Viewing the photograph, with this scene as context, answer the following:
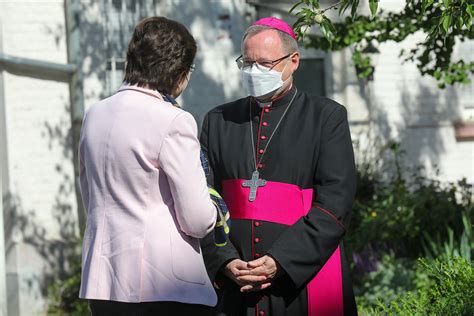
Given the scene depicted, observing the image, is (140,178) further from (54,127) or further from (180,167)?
(54,127)

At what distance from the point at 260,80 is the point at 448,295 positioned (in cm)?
163

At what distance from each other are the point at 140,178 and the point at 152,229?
0.60ft

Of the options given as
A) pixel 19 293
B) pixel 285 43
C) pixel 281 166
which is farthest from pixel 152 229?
pixel 19 293

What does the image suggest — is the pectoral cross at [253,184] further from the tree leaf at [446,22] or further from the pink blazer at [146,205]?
the tree leaf at [446,22]

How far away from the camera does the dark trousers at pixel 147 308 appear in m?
3.50

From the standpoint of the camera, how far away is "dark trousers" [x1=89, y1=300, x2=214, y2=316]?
3504 millimetres

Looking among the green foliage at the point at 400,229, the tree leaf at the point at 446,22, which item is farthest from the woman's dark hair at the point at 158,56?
the green foliage at the point at 400,229

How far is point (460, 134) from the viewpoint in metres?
10.4

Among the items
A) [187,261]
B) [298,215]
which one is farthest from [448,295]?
[187,261]

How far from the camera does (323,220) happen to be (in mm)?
3996

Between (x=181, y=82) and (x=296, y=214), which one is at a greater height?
(x=181, y=82)

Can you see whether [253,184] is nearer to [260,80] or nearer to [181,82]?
Answer: [260,80]

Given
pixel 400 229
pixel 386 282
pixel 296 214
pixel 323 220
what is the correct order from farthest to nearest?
pixel 400 229 < pixel 386 282 < pixel 296 214 < pixel 323 220

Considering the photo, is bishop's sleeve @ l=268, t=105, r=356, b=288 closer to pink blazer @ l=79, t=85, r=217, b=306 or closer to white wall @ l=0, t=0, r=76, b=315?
pink blazer @ l=79, t=85, r=217, b=306
